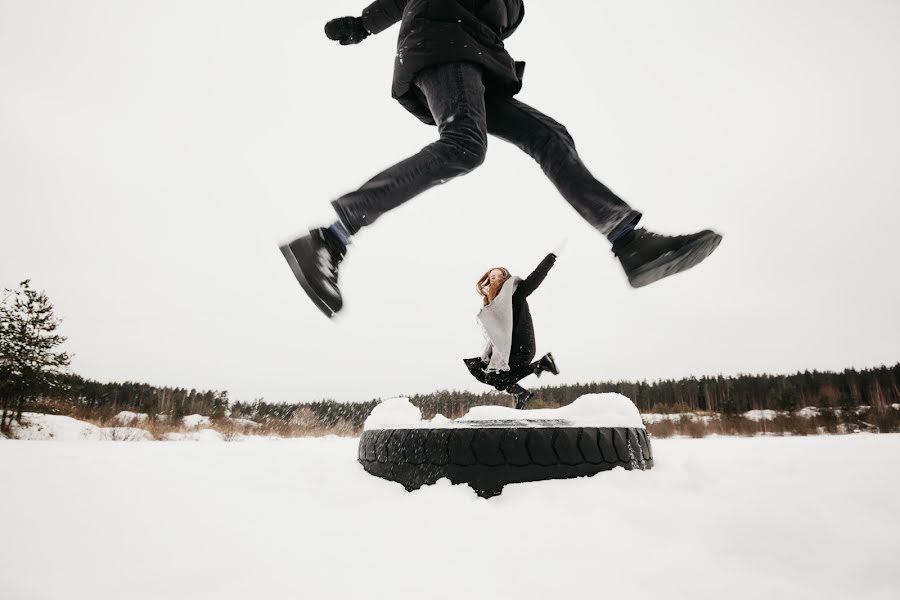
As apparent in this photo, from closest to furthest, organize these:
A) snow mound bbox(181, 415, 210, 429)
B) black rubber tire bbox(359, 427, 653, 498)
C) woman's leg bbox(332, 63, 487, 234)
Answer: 1. black rubber tire bbox(359, 427, 653, 498)
2. woman's leg bbox(332, 63, 487, 234)
3. snow mound bbox(181, 415, 210, 429)

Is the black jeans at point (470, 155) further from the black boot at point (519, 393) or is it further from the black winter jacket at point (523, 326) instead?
the black boot at point (519, 393)

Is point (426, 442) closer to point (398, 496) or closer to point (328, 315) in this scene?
point (398, 496)

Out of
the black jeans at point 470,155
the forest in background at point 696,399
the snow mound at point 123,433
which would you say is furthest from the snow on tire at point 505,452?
the snow mound at point 123,433

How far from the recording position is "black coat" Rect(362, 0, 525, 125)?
1574 millimetres

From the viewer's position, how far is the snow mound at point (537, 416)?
4.90ft

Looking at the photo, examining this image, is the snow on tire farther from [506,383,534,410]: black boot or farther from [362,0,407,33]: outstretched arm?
[362,0,407,33]: outstretched arm

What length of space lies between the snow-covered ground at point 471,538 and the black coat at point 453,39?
1550mm

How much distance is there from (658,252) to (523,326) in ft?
5.53

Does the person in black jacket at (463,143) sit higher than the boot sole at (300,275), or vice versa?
the person in black jacket at (463,143)

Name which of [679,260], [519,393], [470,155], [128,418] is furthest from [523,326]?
[128,418]

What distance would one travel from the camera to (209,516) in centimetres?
97

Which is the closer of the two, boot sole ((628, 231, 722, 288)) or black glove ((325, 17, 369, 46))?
boot sole ((628, 231, 722, 288))

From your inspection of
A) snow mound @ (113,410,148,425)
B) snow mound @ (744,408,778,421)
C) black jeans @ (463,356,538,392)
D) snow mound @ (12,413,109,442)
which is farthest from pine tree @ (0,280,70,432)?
snow mound @ (744,408,778,421)

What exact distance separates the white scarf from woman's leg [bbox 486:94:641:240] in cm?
127
